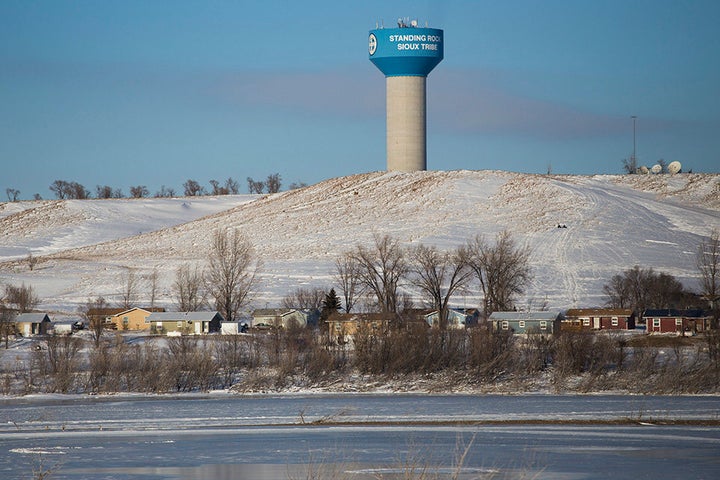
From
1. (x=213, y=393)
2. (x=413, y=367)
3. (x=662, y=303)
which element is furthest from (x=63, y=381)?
(x=662, y=303)

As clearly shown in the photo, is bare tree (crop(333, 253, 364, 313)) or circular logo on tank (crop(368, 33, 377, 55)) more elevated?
circular logo on tank (crop(368, 33, 377, 55))

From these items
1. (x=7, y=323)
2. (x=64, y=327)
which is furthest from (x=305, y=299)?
(x=7, y=323)

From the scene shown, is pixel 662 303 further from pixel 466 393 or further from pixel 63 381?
pixel 63 381

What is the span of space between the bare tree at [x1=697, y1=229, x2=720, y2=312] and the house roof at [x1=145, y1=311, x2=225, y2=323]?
24205 mm

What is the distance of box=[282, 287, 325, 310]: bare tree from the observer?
200ft

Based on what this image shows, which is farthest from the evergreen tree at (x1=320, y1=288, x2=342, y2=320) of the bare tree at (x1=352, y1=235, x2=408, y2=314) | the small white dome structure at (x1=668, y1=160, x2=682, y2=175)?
the small white dome structure at (x1=668, y1=160, x2=682, y2=175)

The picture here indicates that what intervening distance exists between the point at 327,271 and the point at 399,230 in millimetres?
13377

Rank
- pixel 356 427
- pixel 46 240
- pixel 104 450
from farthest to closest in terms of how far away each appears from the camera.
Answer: pixel 46 240
pixel 356 427
pixel 104 450

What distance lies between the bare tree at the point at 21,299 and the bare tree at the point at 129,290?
494 cm

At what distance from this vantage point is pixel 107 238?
111 m

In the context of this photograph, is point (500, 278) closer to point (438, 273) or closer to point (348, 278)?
point (438, 273)

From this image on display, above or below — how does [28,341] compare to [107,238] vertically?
below

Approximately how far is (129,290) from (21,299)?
24.8ft

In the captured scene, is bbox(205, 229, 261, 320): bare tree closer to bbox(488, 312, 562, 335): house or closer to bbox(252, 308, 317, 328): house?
bbox(252, 308, 317, 328): house
